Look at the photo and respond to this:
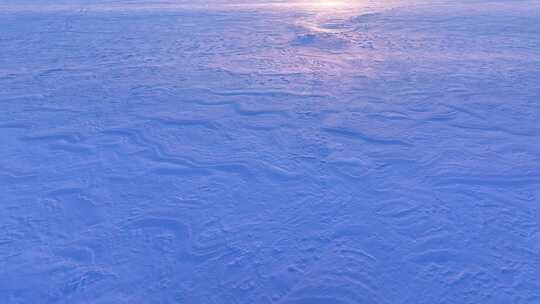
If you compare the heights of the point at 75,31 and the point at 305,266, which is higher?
the point at 75,31

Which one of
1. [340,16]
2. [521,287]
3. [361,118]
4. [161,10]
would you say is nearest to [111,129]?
[361,118]

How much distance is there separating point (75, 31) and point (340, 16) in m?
5.88

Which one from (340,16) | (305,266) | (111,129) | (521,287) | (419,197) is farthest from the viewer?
(340,16)

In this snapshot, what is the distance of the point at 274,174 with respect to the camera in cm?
435

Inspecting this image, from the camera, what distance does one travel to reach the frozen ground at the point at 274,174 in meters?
3.19

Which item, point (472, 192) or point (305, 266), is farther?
point (472, 192)

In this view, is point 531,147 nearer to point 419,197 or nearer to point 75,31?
point 419,197

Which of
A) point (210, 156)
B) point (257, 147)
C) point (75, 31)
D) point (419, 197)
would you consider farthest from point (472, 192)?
point (75, 31)

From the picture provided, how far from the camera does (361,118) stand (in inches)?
214

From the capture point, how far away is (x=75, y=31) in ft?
34.3

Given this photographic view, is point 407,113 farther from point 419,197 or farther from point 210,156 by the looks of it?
point 210,156

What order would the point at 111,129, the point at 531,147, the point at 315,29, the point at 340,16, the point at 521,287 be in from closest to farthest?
1. the point at 521,287
2. the point at 531,147
3. the point at 111,129
4. the point at 315,29
5. the point at 340,16

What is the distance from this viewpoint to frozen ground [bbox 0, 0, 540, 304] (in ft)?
10.5

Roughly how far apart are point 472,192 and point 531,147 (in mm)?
1186
